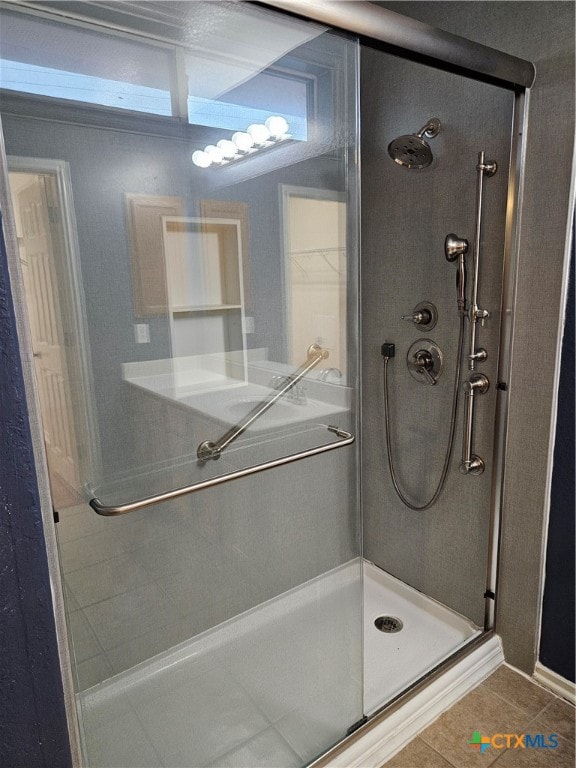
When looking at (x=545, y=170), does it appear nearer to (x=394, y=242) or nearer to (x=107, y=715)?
(x=394, y=242)

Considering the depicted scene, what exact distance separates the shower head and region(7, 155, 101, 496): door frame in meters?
1.15

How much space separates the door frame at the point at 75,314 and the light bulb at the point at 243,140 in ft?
1.14

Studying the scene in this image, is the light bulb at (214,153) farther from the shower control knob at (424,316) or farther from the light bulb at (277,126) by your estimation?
the shower control knob at (424,316)

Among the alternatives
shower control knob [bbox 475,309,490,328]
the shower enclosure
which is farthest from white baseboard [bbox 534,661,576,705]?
shower control knob [bbox 475,309,490,328]

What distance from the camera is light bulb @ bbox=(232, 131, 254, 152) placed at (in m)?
1.12

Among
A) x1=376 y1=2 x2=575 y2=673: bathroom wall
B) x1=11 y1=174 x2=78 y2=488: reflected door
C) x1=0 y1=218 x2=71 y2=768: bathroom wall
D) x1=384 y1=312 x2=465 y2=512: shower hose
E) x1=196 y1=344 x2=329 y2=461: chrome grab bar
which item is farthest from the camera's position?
x1=384 y1=312 x2=465 y2=512: shower hose

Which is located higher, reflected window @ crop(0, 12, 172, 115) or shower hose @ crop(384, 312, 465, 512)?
reflected window @ crop(0, 12, 172, 115)

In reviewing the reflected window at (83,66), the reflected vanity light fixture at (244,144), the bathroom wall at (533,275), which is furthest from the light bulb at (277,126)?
the bathroom wall at (533,275)

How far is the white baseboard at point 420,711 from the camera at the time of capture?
4.83 feet

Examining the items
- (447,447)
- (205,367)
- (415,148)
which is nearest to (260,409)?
(205,367)

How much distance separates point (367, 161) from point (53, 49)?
134 centimetres

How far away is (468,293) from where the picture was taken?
5.75 feet

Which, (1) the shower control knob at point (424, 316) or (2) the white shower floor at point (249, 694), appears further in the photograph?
(1) the shower control knob at point (424, 316)

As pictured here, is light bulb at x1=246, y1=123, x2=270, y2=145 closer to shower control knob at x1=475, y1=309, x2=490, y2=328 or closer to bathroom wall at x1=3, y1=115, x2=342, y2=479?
bathroom wall at x1=3, y1=115, x2=342, y2=479
